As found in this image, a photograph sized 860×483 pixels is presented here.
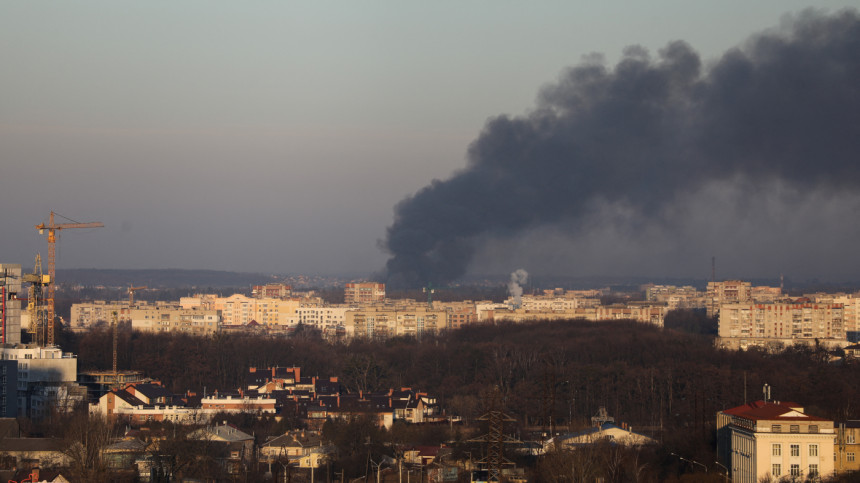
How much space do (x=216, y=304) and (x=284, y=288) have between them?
1856 cm

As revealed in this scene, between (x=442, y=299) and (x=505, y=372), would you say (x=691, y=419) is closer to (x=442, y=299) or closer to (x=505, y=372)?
(x=505, y=372)

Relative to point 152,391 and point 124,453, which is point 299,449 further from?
point 152,391

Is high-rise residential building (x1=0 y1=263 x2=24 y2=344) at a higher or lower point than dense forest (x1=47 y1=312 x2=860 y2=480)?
higher

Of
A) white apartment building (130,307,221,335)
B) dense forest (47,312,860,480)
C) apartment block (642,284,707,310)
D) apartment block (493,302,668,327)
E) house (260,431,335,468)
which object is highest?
apartment block (642,284,707,310)

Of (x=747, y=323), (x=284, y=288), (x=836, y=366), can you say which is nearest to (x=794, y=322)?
(x=747, y=323)

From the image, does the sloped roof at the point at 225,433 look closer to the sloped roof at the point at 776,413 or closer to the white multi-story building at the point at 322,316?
the sloped roof at the point at 776,413

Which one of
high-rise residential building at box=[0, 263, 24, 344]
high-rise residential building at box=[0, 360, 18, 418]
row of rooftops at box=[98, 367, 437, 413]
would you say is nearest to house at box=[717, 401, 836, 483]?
row of rooftops at box=[98, 367, 437, 413]

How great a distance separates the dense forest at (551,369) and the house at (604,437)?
75cm

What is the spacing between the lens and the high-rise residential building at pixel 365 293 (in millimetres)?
105850

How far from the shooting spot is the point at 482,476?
24984mm

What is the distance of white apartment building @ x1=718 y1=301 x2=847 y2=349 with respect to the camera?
75.7m

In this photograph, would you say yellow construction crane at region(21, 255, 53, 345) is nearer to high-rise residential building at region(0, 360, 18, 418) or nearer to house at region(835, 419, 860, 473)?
high-rise residential building at region(0, 360, 18, 418)

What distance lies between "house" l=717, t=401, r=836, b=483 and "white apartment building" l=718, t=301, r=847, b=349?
46426 millimetres

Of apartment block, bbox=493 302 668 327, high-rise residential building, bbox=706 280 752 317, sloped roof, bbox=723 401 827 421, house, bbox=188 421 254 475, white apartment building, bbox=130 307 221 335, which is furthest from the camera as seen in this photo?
high-rise residential building, bbox=706 280 752 317
